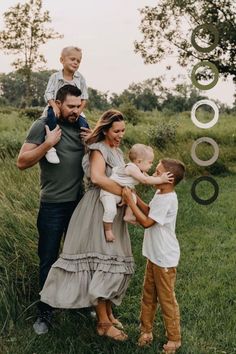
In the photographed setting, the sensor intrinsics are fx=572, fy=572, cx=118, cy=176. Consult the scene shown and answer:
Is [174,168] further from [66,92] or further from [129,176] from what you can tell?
[66,92]

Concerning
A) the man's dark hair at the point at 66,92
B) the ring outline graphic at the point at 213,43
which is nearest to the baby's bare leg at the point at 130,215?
the man's dark hair at the point at 66,92

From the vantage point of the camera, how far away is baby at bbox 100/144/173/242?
12.1ft

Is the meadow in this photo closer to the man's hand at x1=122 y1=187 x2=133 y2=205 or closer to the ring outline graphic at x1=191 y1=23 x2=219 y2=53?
the man's hand at x1=122 y1=187 x2=133 y2=205

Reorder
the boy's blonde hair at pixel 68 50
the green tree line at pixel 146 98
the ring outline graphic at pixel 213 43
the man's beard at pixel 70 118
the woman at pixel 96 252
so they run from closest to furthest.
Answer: the woman at pixel 96 252 < the man's beard at pixel 70 118 < the ring outline graphic at pixel 213 43 < the boy's blonde hair at pixel 68 50 < the green tree line at pixel 146 98

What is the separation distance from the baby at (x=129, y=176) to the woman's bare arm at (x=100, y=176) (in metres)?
0.03

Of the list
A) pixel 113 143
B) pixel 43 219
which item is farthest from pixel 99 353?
pixel 113 143

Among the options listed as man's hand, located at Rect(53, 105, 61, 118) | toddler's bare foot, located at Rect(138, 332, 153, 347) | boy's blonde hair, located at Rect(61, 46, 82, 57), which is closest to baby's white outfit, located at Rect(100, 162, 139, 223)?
man's hand, located at Rect(53, 105, 61, 118)

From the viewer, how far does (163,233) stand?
3723 millimetres

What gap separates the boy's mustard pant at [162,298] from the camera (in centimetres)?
372

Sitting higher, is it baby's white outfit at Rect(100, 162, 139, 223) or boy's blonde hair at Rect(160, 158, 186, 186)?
boy's blonde hair at Rect(160, 158, 186, 186)

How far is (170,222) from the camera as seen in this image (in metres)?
3.72

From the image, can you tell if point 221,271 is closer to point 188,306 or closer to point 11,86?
point 188,306

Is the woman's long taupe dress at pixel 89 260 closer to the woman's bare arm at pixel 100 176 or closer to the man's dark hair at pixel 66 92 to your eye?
the woman's bare arm at pixel 100 176

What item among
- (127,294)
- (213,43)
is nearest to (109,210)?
(213,43)
